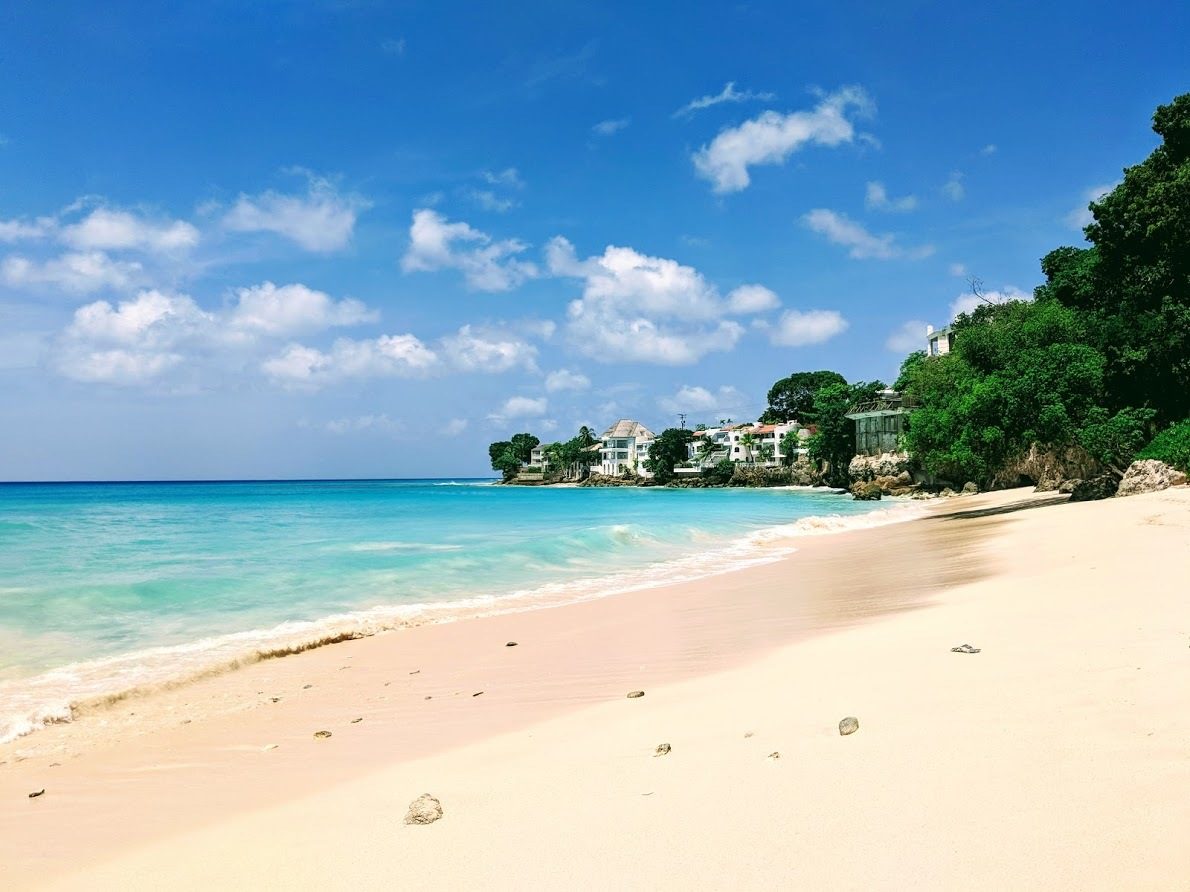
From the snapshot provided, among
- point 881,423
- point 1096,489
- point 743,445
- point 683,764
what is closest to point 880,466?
point 881,423

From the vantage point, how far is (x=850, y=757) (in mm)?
3689

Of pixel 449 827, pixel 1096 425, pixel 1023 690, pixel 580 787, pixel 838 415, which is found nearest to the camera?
pixel 449 827

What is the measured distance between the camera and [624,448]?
14712cm

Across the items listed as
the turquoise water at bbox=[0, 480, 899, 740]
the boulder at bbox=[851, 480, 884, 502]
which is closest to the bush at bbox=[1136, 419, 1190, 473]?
the turquoise water at bbox=[0, 480, 899, 740]

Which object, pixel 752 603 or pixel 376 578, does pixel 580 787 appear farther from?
pixel 376 578

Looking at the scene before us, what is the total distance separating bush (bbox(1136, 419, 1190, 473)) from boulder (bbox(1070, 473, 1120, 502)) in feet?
5.46

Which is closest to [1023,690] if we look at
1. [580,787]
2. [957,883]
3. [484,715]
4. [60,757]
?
[957,883]

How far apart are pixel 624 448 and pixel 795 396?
120 feet

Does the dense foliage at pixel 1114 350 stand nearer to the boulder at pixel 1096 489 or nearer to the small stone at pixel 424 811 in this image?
the boulder at pixel 1096 489

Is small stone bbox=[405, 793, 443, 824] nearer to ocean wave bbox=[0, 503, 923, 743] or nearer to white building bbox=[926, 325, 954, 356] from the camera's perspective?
ocean wave bbox=[0, 503, 923, 743]

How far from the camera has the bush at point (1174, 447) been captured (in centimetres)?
2178

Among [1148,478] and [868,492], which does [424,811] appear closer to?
[1148,478]

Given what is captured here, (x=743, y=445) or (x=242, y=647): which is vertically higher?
(x=743, y=445)

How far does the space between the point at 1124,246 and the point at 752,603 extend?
27.1m
